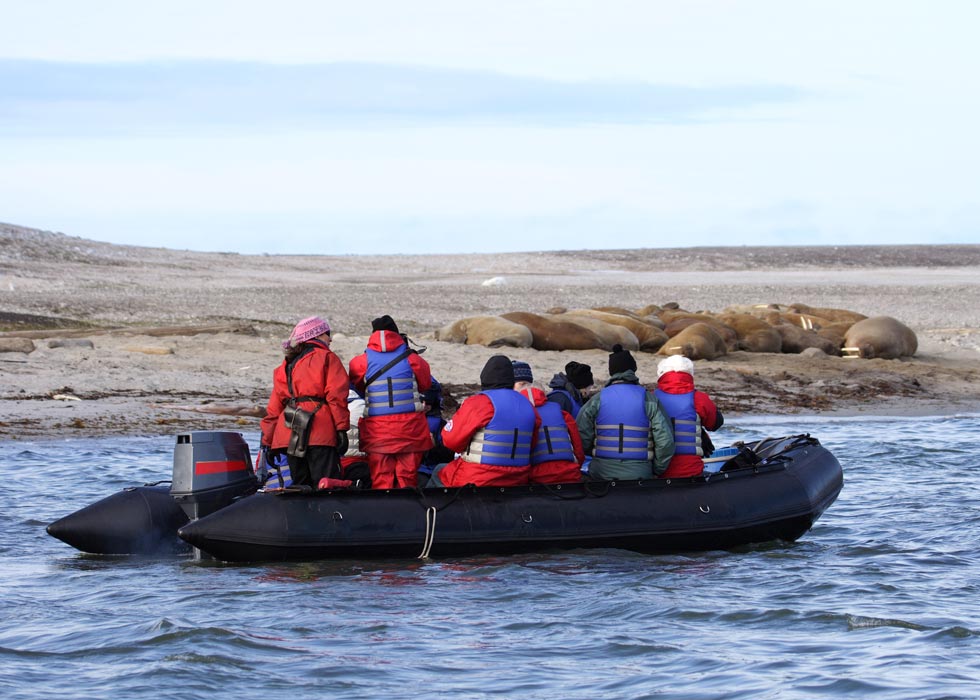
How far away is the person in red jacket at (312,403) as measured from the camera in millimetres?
8062

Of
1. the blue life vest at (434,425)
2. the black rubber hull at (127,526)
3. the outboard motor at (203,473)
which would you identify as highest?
the blue life vest at (434,425)

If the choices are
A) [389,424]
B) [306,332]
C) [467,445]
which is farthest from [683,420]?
[306,332]

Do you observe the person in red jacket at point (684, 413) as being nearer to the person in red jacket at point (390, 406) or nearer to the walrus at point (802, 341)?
the person in red jacket at point (390, 406)

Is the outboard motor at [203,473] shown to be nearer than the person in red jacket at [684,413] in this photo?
Yes

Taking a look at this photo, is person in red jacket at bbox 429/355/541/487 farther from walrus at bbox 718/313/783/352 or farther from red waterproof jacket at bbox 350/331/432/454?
walrus at bbox 718/313/783/352

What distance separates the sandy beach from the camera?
15.1 meters

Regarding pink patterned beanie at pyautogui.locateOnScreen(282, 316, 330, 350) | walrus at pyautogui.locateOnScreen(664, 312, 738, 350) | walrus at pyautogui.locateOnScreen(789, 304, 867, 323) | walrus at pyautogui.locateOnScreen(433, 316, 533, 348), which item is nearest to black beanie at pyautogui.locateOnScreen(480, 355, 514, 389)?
pink patterned beanie at pyautogui.locateOnScreen(282, 316, 330, 350)

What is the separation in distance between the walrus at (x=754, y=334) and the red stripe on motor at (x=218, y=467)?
42.5 ft

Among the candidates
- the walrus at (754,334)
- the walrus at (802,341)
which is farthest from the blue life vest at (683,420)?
the walrus at (802,341)

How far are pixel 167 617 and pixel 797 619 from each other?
341 cm

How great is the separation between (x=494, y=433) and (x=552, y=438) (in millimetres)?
492

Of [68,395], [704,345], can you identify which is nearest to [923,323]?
[704,345]

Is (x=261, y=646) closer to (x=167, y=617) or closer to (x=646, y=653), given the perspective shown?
(x=167, y=617)

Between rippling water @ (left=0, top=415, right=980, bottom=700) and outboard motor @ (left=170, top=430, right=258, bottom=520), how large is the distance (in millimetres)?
403
